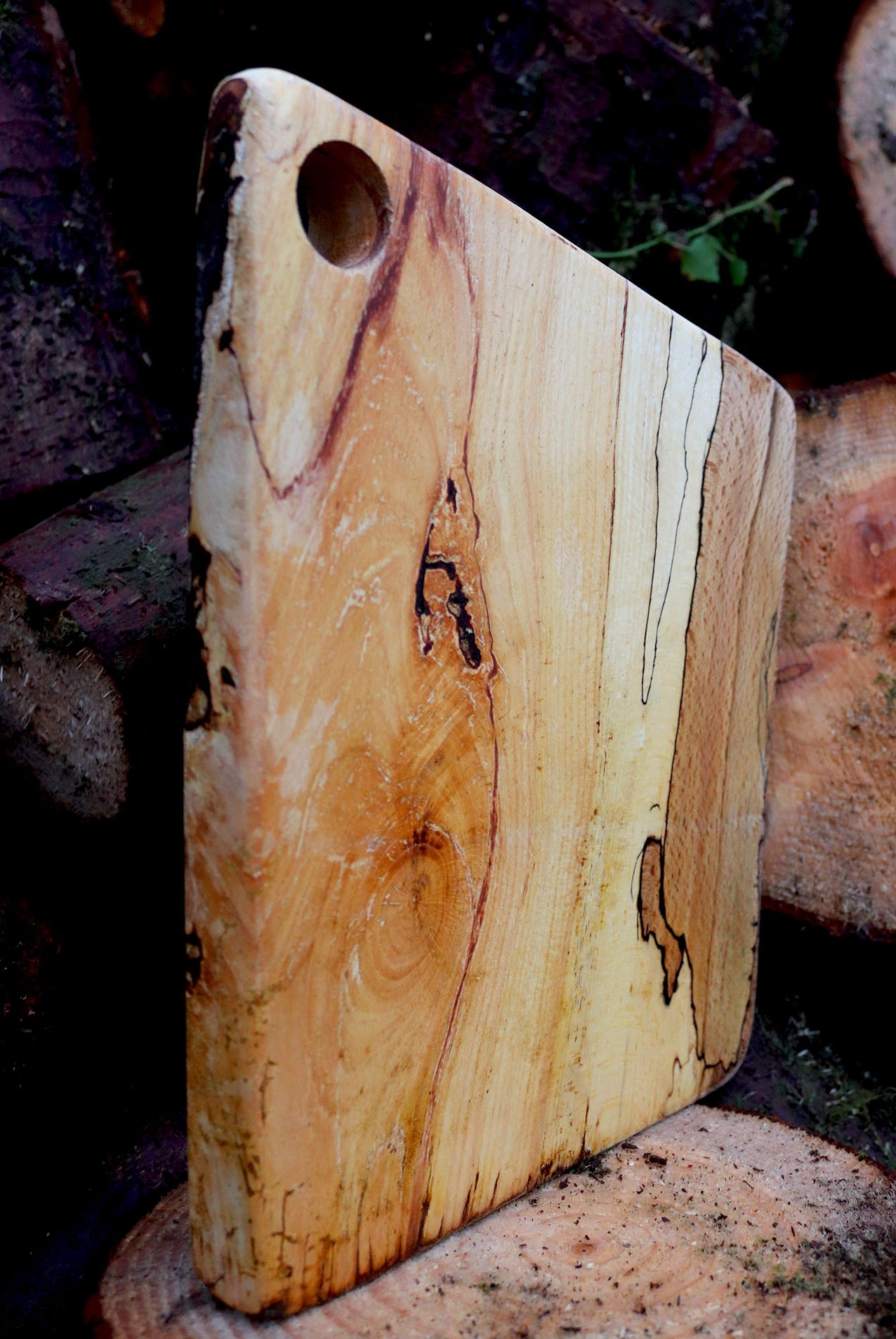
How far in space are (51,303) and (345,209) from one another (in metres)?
0.62

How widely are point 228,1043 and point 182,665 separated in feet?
1.54

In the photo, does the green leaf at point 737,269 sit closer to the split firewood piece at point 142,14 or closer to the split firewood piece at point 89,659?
the split firewood piece at point 142,14

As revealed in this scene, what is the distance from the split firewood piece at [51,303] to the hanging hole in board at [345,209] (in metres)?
0.60

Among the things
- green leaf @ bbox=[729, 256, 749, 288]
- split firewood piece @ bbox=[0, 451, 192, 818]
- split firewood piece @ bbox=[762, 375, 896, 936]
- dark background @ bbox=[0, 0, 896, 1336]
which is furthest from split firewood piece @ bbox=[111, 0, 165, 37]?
split firewood piece @ bbox=[762, 375, 896, 936]

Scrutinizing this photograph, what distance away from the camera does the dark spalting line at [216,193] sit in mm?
571

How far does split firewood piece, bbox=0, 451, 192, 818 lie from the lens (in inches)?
37.9

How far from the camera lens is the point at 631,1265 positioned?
2.62ft

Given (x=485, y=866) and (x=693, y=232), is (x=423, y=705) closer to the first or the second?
(x=485, y=866)

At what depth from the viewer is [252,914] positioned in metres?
0.63

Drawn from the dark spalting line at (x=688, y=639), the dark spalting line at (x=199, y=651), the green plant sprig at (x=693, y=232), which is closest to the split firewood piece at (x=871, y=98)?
the green plant sprig at (x=693, y=232)

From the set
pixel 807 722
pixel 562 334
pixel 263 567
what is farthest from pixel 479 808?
pixel 807 722

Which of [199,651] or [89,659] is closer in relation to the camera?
[199,651]

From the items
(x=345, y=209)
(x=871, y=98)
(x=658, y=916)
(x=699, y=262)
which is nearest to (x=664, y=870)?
(x=658, y=916)

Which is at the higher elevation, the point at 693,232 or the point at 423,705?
the point at 693,232
